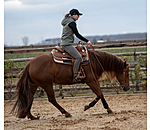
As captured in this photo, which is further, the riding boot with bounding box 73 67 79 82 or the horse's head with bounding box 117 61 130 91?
the horse's head with bounding box 117 61 130 91

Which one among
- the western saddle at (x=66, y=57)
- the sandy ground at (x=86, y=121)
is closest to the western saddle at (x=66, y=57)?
the western saddle at (x=66, y=57)

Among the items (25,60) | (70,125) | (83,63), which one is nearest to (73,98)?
(25,60)

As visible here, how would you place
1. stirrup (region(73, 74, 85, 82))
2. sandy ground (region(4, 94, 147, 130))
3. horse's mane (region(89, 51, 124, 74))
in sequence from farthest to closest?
horse's mane (region(89, 51, 124, 74)) → stirrup (region(73, 74, 85, 82)) → sandy ground (region(4, 94, 147, 130))

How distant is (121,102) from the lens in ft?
23.5

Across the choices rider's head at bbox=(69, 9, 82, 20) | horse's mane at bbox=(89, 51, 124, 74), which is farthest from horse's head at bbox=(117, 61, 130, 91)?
rider's head at bbox=(69, 9, 82, 20)

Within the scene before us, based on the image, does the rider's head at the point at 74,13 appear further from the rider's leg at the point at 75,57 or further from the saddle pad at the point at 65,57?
the saddle pad at the point at 65,57

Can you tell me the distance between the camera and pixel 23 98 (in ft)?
17.4

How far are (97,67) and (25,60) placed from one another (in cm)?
422

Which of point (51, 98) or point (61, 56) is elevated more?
point (61, 56)

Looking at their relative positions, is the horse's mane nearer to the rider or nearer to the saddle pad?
the saddle pad

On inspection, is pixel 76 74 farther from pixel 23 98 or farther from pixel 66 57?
pixel 23 98

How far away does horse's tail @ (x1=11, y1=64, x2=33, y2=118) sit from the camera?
5176 millimetres

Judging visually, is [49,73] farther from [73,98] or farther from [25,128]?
[73,98]

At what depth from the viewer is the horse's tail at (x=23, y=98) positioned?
5176mm
